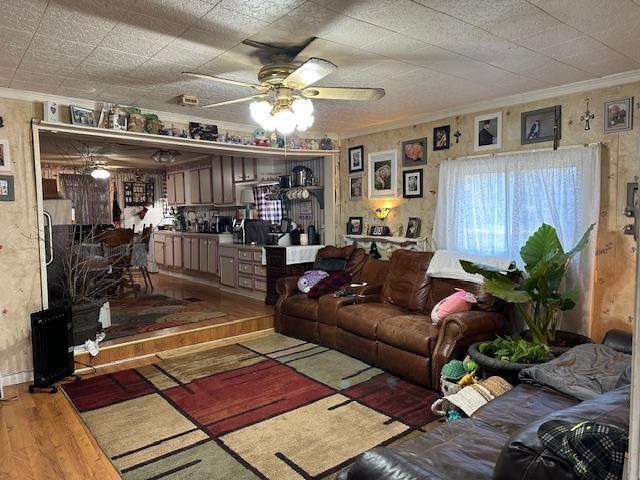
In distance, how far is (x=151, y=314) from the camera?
5379 mm

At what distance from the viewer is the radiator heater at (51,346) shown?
133 inches

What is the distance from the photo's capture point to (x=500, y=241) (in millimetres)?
4078

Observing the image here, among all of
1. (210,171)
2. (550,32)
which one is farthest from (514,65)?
(210,171)

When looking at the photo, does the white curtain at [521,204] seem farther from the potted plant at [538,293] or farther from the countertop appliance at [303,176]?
the countertop appliance at [303,176]

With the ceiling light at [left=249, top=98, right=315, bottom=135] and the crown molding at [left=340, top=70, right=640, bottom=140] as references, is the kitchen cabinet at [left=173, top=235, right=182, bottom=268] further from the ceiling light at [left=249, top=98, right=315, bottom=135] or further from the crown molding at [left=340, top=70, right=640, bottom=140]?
the ceiling light at [left=249, top=98, right=315, bottom=135]

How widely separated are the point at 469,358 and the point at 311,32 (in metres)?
2.46

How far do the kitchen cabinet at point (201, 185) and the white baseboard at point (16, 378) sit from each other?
444 cm

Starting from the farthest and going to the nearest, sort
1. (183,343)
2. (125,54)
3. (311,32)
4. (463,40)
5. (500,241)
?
(183,343) → (500,241) → (125,54) → (463,40) → (311,32)

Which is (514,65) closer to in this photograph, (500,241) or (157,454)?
(500,241)

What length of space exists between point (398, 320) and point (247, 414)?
1.49 m

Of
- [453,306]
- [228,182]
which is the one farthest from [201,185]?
[453,306]

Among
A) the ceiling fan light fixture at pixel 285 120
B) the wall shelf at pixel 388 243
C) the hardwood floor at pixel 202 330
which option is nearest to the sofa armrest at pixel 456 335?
the wall shelf at pixel 388 243

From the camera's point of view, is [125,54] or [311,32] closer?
[311,32]

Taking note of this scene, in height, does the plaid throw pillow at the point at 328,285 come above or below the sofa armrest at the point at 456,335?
above
